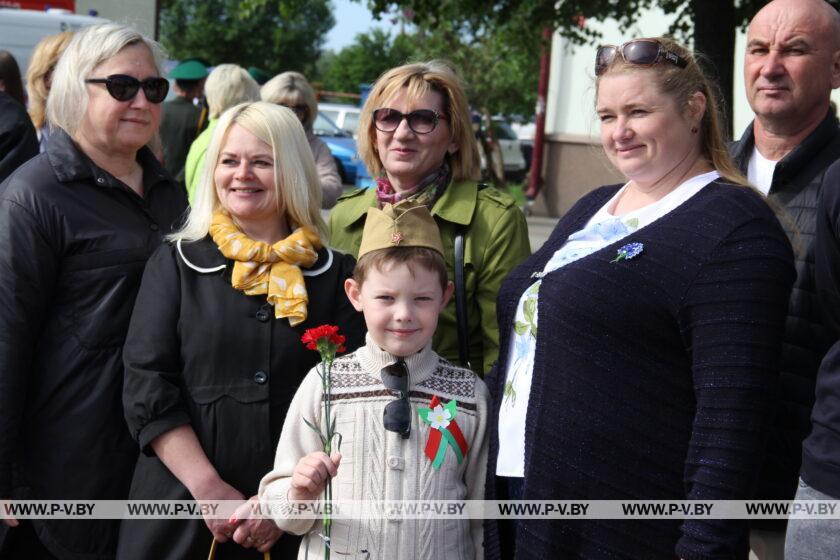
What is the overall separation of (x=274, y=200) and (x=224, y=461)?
79 cm

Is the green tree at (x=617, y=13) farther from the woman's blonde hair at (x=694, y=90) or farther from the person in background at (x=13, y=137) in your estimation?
the woman's blonde hair at (x=694, y=90)

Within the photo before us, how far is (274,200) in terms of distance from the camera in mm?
3266

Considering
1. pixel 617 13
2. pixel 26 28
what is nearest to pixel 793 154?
pixel 617 13

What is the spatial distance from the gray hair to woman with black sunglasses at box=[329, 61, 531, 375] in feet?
2.86

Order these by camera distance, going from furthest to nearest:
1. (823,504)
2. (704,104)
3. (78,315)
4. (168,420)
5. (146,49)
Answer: (146,49), (78,315), (168,420), (704,104), (823,504)

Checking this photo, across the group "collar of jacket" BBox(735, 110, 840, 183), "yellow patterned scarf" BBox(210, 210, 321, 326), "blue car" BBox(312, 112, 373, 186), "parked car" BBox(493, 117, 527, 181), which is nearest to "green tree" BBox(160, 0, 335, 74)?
"parked car" BBox(493, 117, 527, 181)

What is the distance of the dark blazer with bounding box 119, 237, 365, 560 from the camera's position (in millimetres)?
3121

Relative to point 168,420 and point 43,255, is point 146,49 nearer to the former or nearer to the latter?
point 43,255

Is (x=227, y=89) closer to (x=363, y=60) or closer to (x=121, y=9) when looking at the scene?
(x=121, y=9)

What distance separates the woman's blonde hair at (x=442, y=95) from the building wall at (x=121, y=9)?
16.0 ft

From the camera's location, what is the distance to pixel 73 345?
3334 millimetres

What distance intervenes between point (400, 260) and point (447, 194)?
74cm

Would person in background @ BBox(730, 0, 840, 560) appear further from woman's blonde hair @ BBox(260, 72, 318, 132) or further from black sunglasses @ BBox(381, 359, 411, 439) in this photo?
woman's blonde hair @ BBox(260, 72, 318, 132)

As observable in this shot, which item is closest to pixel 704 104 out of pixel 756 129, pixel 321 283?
pixel 756 129
